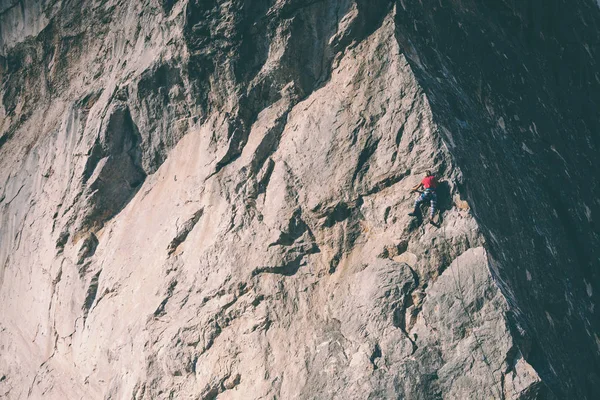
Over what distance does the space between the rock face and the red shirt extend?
33cm

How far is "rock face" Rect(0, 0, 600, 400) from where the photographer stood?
1962cm

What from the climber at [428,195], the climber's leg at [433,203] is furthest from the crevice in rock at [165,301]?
the climber's leg at [433,203]

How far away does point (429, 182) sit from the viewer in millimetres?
20188

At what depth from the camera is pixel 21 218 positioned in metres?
27.5

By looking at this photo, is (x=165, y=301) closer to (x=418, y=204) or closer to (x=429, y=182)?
(x=418, y=204)

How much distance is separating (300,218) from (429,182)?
337cm

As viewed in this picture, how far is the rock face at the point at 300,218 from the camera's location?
19625 mm

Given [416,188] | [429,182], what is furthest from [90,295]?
[429,182]

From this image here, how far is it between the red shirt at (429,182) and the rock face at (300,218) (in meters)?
0.33

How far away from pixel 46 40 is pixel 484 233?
18.3 meters

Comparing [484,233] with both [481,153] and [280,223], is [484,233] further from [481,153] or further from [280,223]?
[280,223]

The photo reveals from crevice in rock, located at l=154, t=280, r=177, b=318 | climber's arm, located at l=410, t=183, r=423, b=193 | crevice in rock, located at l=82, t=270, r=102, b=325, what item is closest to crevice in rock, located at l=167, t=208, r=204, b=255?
→ crevice in rock, located at l=154, t=280, r=177, b=318

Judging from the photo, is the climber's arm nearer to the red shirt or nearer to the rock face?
the red shirt

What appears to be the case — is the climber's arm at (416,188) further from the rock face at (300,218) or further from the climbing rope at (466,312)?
the climbing rope at (466,312)
